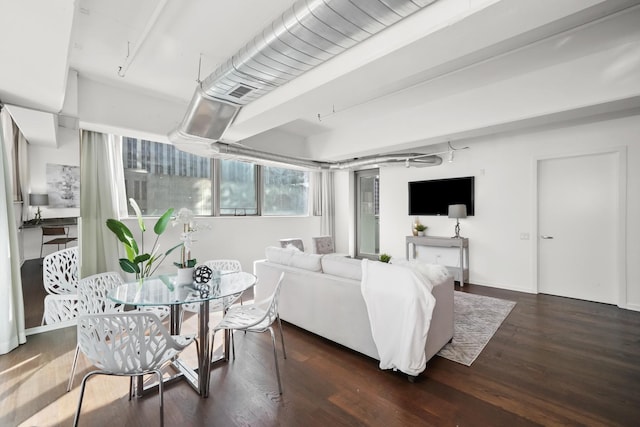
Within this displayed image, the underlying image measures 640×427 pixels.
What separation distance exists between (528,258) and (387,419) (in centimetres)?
416

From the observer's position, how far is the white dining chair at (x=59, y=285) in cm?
318

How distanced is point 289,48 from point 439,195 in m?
4.58

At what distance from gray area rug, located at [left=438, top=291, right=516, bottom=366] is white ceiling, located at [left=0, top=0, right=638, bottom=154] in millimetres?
2562

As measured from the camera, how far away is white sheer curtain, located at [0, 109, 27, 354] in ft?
8.97

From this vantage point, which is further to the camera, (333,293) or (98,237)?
(98,237)

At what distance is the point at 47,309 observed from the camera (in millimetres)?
3191

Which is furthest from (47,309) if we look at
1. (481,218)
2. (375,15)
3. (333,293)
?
(481,218)

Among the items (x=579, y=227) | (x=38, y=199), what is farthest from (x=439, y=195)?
Result: (x=38, y=199)

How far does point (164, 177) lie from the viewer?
16.4ft

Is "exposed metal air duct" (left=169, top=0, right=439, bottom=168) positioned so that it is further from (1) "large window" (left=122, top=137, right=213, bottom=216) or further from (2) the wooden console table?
(2) the wooden console table

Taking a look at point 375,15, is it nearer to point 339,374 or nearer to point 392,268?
point 392,268

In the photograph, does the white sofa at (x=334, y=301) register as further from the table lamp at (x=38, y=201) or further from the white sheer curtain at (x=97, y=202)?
the table lamp at (x=38, y=201)

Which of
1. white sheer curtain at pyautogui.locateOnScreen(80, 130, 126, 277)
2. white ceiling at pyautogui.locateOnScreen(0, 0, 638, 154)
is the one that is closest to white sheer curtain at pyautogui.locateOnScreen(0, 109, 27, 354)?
white ceiling at pyautogui.locateOnScreen(0, 0, 638, 154)

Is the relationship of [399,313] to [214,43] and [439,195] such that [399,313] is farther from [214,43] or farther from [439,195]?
[439,195]
